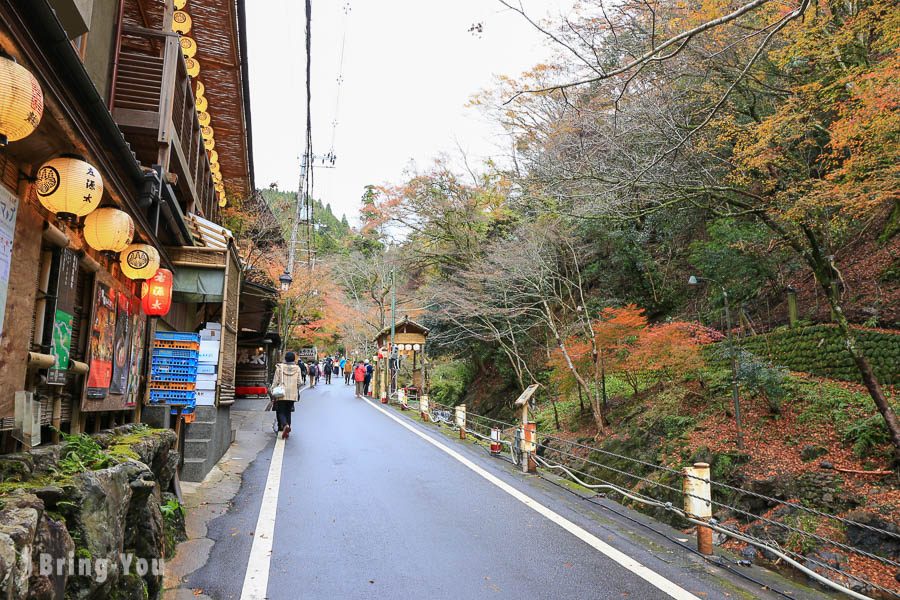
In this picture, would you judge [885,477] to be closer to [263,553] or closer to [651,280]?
[263,553]

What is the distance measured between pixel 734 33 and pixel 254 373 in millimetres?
24792

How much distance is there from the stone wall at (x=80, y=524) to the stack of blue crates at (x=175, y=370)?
3126mm

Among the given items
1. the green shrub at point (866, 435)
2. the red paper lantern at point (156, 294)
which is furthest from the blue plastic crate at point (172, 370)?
the green shrub at point (866, 435)

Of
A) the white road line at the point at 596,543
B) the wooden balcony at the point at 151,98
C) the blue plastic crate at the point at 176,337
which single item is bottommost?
the white road line at the point at 596,543

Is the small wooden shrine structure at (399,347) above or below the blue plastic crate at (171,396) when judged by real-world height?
above

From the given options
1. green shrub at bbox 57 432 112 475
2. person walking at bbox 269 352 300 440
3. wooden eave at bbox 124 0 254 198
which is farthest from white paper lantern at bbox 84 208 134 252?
person walking at bbox 269 352 300 440

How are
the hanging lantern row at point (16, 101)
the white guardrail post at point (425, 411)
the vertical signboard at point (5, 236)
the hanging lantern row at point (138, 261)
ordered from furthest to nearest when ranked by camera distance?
the white guardrail post at point (425, 411) < the hanging lantern row at point (138, 261) < the vertical signboard at point (5, 236) < the hanging lantern row at point (16, 101)

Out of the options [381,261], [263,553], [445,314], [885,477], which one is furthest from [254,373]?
[885,477]

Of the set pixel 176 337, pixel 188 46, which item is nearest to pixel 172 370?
pixel 176 337

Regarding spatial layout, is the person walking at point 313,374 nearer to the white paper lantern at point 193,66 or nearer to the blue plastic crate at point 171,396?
the white paper lantern at point 193,66

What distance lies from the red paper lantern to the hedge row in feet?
48.7

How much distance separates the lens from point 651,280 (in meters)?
23.4

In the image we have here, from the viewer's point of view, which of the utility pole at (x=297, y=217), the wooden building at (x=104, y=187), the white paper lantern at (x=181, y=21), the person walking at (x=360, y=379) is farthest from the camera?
the person walking at (x=360, y=379)

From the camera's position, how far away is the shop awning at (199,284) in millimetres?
9992
